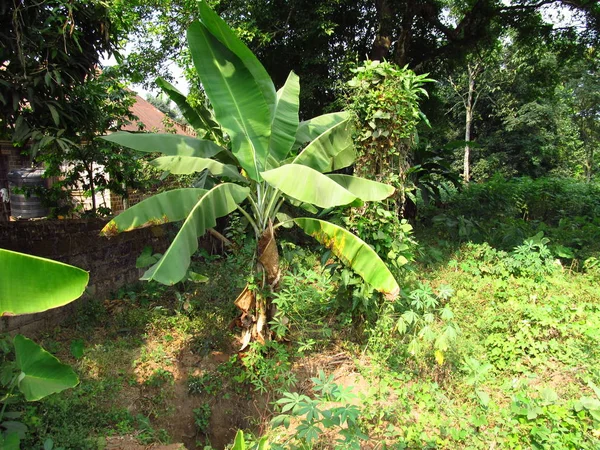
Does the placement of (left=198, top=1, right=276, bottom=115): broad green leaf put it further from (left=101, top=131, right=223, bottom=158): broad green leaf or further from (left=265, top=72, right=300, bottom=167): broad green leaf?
(left=101, top=131, right=223, bottom=158): broad green leaf

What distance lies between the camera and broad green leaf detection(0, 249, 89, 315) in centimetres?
189

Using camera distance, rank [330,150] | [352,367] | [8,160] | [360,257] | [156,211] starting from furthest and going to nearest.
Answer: [8,160]
[330,150]
[352,367]
[360,257]
[156,211]

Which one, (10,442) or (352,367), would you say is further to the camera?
(352,367)

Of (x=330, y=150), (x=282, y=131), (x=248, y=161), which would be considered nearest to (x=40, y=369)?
(x=248, y=161)

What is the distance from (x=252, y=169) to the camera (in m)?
3.92

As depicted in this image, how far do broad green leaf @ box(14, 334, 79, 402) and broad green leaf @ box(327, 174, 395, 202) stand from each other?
276 centimetres

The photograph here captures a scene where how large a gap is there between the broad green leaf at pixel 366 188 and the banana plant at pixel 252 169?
1 cm

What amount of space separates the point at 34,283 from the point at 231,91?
246cm

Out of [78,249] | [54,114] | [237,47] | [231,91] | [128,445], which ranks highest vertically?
[237,47]

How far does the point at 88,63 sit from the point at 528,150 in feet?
69.3

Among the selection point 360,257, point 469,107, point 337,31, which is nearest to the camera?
point 360,257

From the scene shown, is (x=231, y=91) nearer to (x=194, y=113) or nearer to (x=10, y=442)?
(x=194, y=113)

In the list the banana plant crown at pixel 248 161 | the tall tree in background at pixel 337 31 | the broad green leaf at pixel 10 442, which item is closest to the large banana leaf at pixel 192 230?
the banana plant crown at pixel 248 161

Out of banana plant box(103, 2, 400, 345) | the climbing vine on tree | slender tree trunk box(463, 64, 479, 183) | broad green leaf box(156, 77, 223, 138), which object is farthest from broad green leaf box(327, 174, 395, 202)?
slender tree trunk box(463, 64, 479, 183)
